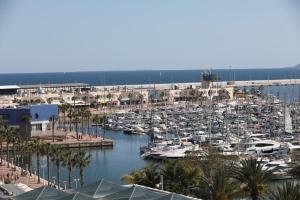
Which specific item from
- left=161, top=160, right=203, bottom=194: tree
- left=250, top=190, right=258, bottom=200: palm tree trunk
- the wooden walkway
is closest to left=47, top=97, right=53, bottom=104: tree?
the wooden walkway

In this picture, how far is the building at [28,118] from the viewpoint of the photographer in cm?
5078

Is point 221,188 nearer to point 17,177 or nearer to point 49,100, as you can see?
point 17,177

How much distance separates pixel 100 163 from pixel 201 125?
16.8 m

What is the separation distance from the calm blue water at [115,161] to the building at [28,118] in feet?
19.4

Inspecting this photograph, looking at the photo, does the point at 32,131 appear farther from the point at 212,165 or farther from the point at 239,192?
the point at 239,192


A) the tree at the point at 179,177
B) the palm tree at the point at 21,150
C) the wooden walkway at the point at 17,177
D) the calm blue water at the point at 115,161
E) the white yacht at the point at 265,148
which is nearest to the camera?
the tree at the point at 179,177

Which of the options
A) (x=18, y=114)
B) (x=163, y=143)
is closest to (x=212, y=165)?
(x=163, y=143)

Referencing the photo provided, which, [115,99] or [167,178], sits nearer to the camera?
[167,178]

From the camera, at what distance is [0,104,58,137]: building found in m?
50.8

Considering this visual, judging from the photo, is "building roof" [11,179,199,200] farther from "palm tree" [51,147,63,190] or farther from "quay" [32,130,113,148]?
"quay" [32,130,113,148]

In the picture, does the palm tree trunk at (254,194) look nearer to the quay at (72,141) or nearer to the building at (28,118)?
the quay at (72,141)

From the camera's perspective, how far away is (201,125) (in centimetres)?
5728

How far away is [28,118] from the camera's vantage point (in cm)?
5025

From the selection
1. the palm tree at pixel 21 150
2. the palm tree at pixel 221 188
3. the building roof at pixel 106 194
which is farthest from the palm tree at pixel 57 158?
the palm tree at pixel 221 188
